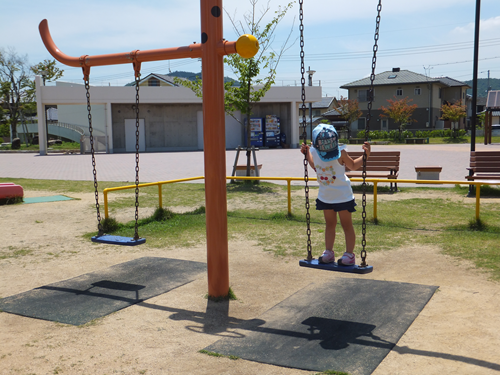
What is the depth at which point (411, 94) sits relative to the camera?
55438 millimetres

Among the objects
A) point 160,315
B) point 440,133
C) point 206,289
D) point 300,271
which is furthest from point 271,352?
point 440,133

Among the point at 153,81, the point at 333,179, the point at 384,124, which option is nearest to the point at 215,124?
the point at 333,179

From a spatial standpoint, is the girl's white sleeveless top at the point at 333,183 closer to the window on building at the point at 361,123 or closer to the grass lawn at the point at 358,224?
the grass lawn at the point at 358,224

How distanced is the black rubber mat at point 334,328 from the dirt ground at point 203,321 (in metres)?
0.11

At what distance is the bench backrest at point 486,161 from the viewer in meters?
10.9

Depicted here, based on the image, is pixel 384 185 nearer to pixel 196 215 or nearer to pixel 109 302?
pixel 196 215

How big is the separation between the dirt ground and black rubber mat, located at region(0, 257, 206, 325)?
0.15 meters

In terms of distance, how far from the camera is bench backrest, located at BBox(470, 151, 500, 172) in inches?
428

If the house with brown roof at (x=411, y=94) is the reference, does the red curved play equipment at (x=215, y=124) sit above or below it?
below

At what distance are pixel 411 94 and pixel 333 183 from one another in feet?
179

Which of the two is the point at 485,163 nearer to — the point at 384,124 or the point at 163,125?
the point at 163,125

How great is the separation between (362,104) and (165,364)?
57.8 meters

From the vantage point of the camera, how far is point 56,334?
13.0 ft

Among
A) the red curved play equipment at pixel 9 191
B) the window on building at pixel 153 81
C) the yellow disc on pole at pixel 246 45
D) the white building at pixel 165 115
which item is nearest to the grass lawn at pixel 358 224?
the red curved play equipment at pixel 9 191
